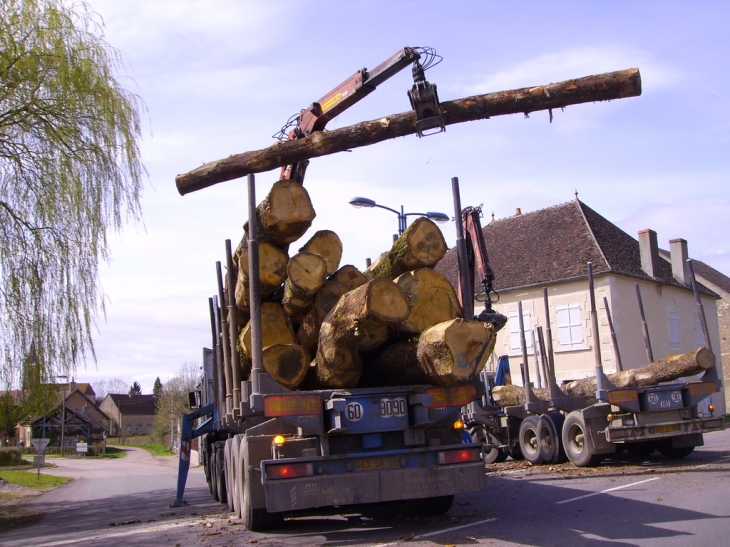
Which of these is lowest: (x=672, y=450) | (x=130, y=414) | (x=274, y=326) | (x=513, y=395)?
(x=672, y=450)

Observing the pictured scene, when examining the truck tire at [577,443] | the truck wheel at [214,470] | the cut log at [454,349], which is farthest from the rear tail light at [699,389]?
the truck wheel at [214,470]

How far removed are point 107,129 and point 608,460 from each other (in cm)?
1147

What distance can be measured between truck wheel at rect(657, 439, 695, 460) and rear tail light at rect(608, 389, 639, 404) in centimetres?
180

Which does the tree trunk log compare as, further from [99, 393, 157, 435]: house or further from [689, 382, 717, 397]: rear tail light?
[99, 393, 157, 435]: house

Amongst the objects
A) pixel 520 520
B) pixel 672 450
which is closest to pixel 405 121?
pixel 520 520

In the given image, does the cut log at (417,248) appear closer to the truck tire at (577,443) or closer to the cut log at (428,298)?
the cut log at (428,298)

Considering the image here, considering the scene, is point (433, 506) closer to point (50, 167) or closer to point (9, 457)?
point (50, 167)

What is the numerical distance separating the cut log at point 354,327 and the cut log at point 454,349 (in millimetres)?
402

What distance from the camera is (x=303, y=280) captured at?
28.4 ft

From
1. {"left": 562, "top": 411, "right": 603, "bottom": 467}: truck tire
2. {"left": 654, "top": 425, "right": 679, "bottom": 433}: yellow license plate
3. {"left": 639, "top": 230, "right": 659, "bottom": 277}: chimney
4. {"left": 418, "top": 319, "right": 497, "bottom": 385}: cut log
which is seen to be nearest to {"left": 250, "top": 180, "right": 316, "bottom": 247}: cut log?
{"left": 418, "top": 319, "right": 497, "bottom": 385}: cut log

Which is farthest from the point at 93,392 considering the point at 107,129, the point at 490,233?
the point at 107,129

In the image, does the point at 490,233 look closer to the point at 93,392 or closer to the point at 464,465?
the point at 464,465

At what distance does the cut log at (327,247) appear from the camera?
943 centimetres

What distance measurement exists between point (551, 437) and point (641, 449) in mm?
1781
